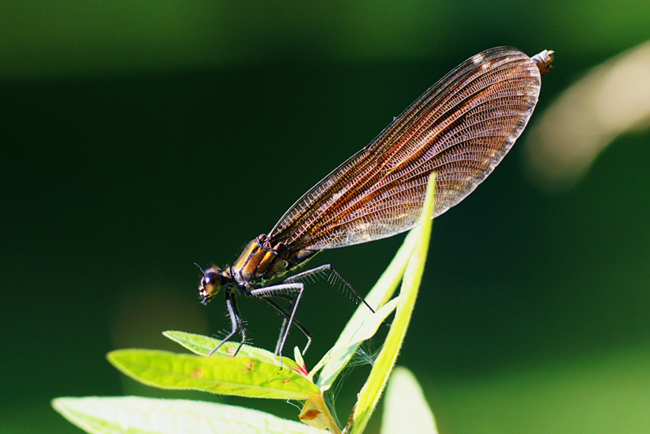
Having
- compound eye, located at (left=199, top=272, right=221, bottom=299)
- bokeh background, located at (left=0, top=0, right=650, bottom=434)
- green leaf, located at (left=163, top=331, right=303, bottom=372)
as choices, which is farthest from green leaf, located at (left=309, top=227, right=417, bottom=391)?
bokeh background, located at (left=0, top=0, right=650, bottom=434)

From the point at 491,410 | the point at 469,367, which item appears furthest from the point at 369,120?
the point at 491,410

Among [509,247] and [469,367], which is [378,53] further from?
[469,367]

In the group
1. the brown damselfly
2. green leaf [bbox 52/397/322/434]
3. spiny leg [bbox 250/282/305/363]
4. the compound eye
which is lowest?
green leaf [bbox 52/397/322/434]

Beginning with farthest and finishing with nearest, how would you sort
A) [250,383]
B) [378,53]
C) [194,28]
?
[378,53]
[194,28]
[250,383]

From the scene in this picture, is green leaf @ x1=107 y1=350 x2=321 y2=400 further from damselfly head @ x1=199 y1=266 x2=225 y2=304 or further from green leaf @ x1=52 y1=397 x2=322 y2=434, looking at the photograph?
damselfly head @ x1=199 y1=266 x2=225 y2=304

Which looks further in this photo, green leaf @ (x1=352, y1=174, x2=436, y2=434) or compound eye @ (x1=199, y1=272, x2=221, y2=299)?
compound eye @ (x1=199, y1=272, x2=221, y2=299)

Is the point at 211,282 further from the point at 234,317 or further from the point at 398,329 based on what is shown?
the point at 398,329

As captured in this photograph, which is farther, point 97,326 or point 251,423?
point 97,326
